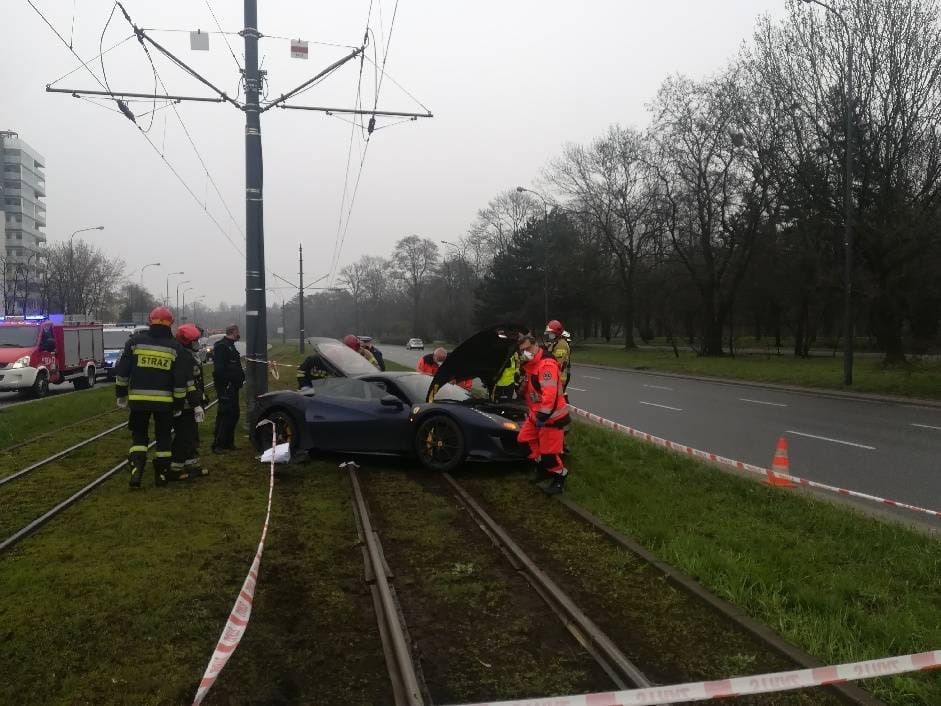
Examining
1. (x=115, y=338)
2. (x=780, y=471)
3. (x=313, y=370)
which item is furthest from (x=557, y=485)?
(x=115, y=338)

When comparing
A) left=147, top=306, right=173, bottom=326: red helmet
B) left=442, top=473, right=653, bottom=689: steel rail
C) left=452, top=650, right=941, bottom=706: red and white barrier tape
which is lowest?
left=442, top=473, right=653, bottom=689: steel rail

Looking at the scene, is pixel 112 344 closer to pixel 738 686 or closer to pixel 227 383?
pixel 227 383

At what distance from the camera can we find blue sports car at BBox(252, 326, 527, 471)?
8.73 metres

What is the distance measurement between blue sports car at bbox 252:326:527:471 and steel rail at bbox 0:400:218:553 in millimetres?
1936

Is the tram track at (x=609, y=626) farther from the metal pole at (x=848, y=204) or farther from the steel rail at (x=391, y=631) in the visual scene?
the metal pole at (x=848, y=204)

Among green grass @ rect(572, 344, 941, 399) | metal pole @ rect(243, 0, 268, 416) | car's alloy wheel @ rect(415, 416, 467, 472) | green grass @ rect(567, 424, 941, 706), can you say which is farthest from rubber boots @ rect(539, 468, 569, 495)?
green grass @ rect(572, 344, 941, 399)

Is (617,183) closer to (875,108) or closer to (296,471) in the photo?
(875,108)

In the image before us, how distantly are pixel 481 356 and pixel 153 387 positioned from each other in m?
3.89

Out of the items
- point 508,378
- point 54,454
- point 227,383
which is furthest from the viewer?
point 508,378

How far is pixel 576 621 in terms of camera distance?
433 centimetres

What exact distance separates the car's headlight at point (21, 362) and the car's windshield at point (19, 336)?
68 cm

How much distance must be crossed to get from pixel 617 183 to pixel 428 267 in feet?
174

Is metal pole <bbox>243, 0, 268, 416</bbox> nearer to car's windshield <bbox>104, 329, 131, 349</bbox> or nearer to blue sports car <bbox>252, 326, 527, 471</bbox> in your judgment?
blue sports car <bbox>252, 326, 527, 471</bbox>

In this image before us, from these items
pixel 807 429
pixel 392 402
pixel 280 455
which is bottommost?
pixel 807 429
